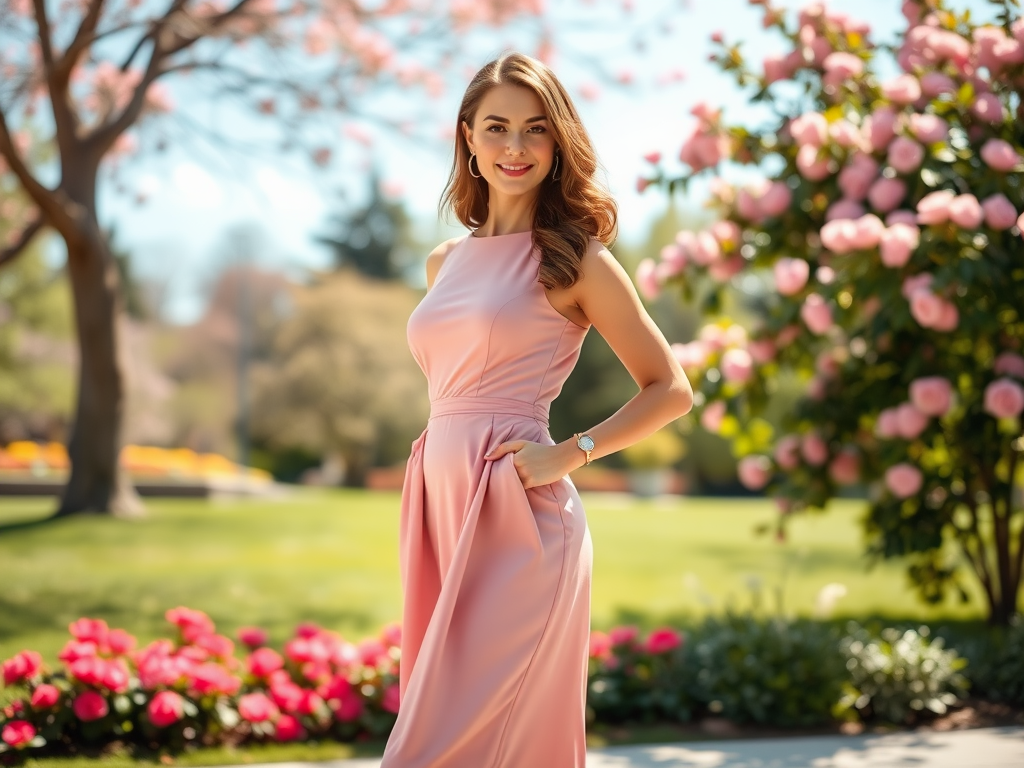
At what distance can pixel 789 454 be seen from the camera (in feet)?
19.0

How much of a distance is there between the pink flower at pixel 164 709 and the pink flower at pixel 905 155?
3.92m

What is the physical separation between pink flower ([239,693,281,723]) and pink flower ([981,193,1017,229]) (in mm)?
3646

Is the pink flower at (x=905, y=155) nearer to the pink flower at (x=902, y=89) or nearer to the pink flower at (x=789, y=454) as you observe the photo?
the pink flower at (x=902, y=89)

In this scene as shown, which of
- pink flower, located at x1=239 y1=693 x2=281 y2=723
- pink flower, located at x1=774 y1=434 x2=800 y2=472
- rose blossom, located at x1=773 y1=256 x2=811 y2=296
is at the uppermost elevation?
rose blossom, located at x1=773 y1=256 x2=811 y2=296

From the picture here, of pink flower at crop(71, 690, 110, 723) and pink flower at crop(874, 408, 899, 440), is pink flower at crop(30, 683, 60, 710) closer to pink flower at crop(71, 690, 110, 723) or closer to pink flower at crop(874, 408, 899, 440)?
pink flower at crop(71, 690, 110, 723)

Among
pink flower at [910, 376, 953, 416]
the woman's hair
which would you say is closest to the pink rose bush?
the woman's hair

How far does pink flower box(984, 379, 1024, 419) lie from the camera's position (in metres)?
4.83

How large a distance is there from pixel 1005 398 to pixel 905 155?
1213mm

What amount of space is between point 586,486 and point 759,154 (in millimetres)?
22588

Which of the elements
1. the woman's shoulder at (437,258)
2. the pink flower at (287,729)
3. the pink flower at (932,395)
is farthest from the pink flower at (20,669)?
the pink flower at (932,395)

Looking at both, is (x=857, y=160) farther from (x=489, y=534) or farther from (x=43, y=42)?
(x=43, y=42)

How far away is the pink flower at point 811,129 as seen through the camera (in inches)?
204

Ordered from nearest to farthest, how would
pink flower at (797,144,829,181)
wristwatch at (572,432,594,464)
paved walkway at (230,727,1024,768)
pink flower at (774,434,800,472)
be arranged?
wristwatch at (572,432,594,464) → paved walkway at (230,727,1024,768) → pink flower at (797,144,829,181) → pink flower at (774,434,800,472)

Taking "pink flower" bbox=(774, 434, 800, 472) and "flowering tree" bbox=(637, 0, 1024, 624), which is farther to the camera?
"pink flower" bbox=(774, 434, 800, 472)
